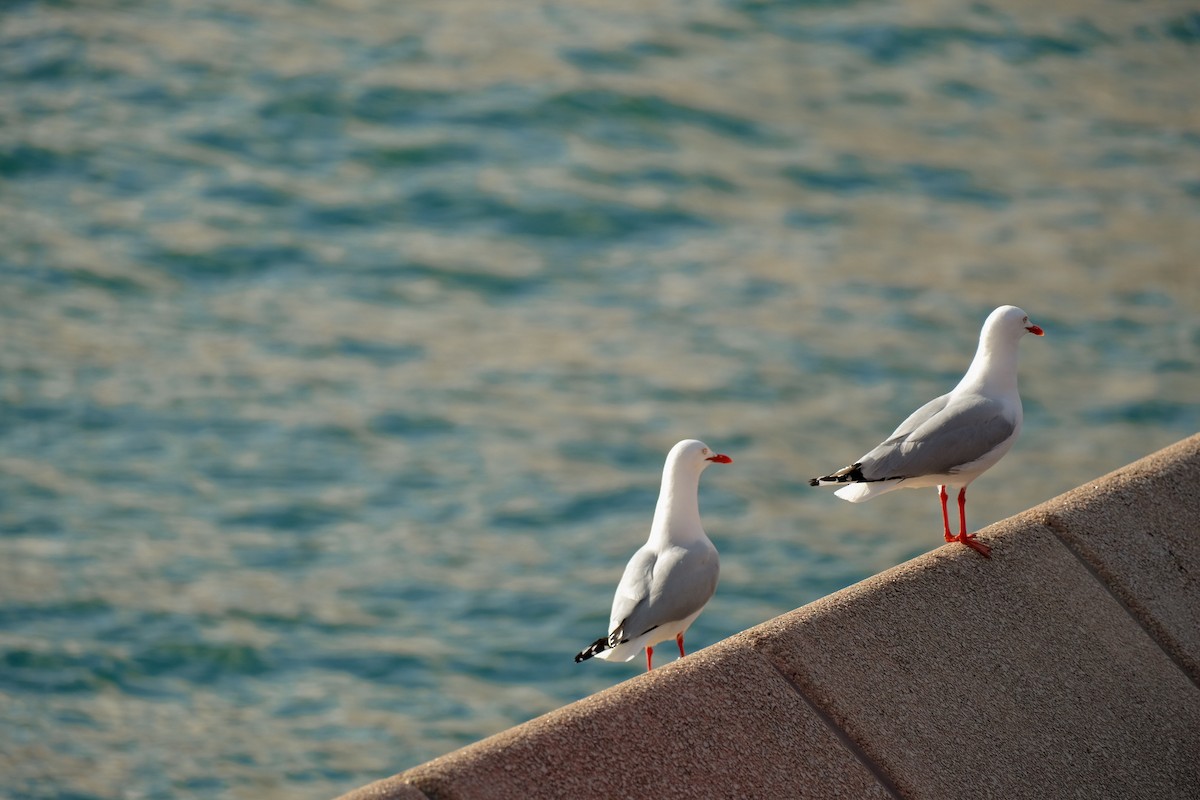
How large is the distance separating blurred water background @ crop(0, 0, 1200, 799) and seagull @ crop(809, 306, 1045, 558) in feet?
24.3

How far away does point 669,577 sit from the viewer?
410 centimetres

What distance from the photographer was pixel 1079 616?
4.19 m

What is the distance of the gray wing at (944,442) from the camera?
14.3 ft

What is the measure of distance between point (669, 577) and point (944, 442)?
2.96ft

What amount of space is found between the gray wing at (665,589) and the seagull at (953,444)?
0.42 meters

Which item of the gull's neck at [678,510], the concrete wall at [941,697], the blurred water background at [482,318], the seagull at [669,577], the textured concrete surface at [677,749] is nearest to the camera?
the textured concrete surface at [677,749]

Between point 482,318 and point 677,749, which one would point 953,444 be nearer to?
point 677,749

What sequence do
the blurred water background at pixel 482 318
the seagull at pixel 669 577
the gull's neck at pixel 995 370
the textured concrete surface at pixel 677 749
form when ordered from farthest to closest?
1. the blurred water background at pixel 482 318
2. the gull's neck at pixel 995 370
3. the seagull at pixel 669 577
4. the textured concrete surface at pixel 677 749

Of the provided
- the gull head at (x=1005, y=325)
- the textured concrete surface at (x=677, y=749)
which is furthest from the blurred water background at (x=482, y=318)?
the textured concrete surface at (x=677, y=749)

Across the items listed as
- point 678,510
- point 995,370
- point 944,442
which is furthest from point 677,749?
point 995,370

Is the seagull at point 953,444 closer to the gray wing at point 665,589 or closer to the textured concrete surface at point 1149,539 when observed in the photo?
the textured concrete surface at point 1149,539

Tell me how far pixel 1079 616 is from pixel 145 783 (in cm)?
818

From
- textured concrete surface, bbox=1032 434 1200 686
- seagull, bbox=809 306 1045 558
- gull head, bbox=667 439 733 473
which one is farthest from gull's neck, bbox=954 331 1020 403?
gull head, bbox=667 439 733 473

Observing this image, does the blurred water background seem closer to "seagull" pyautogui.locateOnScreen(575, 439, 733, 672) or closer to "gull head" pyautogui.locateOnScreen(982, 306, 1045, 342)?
"seagull" pyautogui.locateOnScreen(575, 439, 733, 672)
